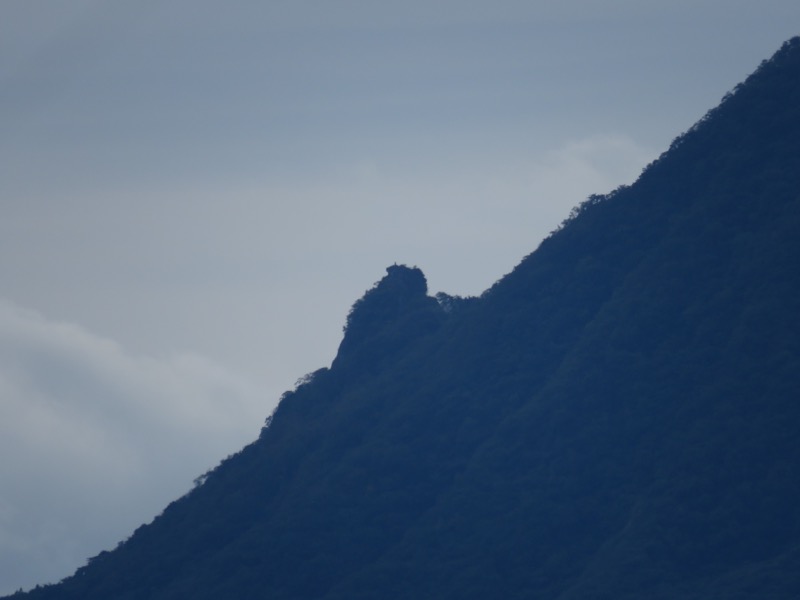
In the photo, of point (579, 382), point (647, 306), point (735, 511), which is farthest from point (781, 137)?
point (735, 511)

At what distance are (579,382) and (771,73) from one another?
27042mm

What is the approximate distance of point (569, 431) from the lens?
240ft

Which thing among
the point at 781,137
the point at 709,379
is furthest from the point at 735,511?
the point at 781,137

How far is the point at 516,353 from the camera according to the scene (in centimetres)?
8225

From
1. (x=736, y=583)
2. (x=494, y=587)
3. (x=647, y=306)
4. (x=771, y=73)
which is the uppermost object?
(x=771, y=73)

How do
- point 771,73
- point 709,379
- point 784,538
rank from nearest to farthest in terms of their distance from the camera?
point 784,538 < point 709,379 < point 771,73

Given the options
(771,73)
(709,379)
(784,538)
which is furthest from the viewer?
(771,73)

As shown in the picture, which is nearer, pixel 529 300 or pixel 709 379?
pixel 709 379

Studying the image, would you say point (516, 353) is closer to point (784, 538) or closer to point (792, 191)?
point (792, 191)

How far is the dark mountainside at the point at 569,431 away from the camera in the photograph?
6425 cm

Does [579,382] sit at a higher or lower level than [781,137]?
lower

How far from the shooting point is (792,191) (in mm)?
78250

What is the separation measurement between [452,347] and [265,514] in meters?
16.1

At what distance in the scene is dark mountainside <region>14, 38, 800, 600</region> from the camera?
6425 cm
